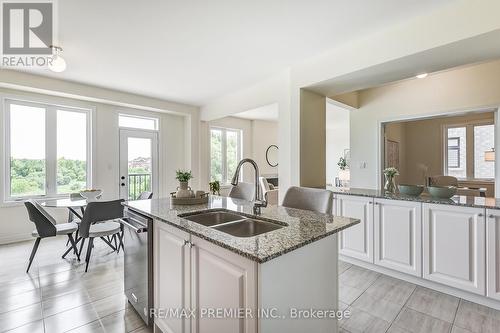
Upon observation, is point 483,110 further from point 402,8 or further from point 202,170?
point 202,170

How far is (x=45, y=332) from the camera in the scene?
1.77 metres

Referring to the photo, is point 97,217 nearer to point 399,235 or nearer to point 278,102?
point 278,102

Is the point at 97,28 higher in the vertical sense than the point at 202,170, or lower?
higher

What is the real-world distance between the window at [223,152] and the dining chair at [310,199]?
173 inches

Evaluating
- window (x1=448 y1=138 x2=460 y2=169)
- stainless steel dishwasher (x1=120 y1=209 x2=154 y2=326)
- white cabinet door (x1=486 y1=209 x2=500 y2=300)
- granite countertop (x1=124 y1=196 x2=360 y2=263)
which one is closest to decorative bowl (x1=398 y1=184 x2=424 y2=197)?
white cabinet door (x1=486 y1=209 x2=500 y2=300)

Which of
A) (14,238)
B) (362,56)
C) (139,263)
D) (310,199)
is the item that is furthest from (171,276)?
(14,238)

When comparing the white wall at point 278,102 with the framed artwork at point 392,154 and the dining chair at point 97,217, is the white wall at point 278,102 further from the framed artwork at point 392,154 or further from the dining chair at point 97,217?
the dining chair at point 97,217

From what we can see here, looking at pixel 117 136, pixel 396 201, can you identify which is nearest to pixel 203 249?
pixel 396 201

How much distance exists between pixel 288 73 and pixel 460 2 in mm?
1946

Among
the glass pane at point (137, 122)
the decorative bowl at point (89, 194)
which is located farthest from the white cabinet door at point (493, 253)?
the glass pane at point (137, 122)

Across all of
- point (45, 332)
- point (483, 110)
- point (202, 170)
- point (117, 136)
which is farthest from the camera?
point (202, 170)

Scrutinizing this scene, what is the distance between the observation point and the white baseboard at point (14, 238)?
3.73m

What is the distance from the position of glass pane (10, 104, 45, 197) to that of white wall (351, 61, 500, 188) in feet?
17.8

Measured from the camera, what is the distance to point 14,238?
12.5 ft
